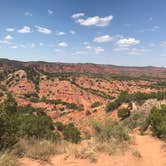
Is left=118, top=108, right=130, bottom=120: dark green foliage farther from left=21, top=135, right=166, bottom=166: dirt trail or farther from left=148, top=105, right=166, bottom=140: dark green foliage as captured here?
left=21, top=135, right=166, bottom=166: dirt trail

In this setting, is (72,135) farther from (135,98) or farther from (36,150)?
(135,98)

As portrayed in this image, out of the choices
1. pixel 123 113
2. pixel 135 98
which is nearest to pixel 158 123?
pixel 123 113

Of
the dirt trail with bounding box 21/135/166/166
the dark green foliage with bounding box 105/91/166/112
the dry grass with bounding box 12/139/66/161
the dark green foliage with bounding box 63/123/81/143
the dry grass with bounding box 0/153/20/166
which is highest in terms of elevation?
the dry grass with bounding box 0/153/20/166

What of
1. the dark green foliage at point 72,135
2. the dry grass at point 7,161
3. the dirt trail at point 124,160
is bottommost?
the dark green foliage at point 72,135

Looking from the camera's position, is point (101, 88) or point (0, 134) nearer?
point (0, 134)

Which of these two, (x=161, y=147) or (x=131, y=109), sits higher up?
(x=161, y=147)

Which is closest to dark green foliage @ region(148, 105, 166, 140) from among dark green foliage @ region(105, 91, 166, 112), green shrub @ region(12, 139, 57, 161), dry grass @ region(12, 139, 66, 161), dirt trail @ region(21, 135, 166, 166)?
dirt trail @ region(21, 135, 166, 166)

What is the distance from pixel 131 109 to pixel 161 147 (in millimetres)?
24142

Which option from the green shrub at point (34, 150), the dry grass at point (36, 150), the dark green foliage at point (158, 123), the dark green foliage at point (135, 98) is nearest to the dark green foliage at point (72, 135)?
the dark green foliage at point (158, 123)

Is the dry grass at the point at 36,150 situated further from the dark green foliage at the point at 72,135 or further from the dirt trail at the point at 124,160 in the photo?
the dark green foliage at the point at 72,135

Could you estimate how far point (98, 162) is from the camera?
298 inches

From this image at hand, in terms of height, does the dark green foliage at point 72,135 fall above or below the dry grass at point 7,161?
below

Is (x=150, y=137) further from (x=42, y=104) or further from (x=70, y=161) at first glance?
(x=42, y=104)

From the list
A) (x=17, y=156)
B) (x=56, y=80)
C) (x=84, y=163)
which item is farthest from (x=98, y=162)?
(x=56, y=80)
